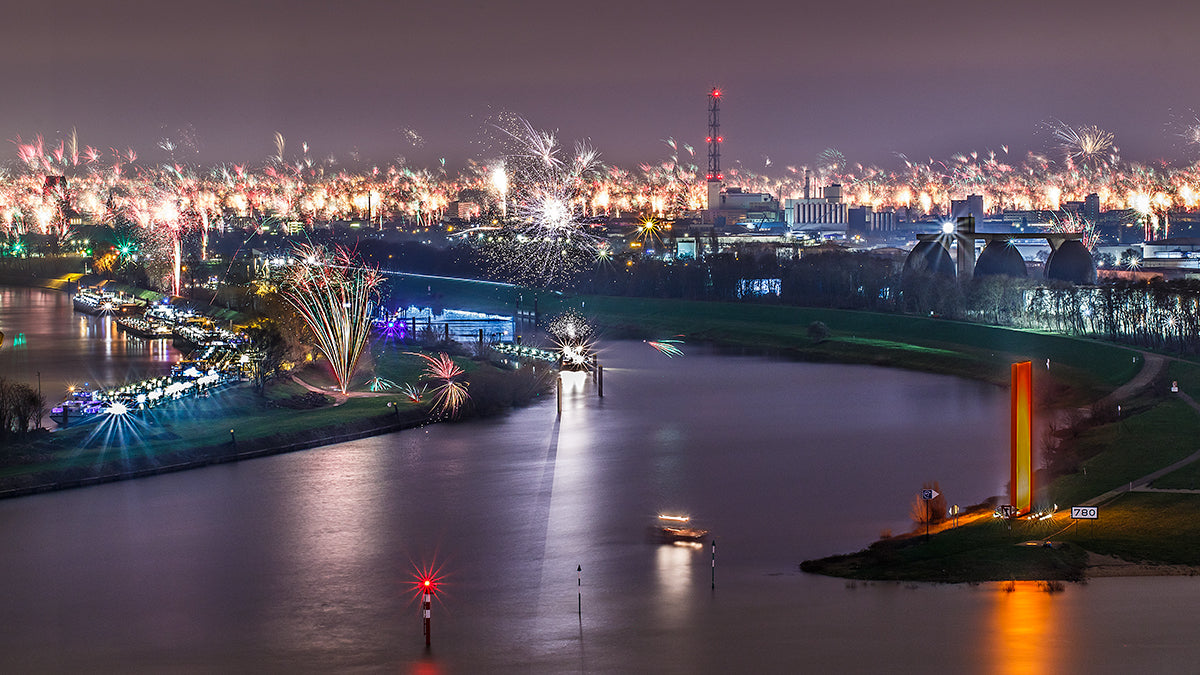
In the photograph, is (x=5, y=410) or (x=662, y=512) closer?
(x=662, y=512)

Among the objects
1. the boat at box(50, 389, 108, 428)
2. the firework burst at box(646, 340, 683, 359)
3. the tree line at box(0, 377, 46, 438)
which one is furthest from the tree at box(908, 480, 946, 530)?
the firework burst at box(646, 340, 683, 359)

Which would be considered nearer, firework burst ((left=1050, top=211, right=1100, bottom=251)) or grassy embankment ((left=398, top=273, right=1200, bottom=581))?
grassy embankment ((left=398, top=273, right=1200, bottom=581))

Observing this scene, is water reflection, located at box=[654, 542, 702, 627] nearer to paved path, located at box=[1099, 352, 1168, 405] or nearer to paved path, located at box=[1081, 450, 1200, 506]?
paved path, located at box=[1081, 450, 1200, 506]

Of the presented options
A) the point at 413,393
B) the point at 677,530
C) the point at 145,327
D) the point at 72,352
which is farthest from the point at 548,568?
the point at 145,327

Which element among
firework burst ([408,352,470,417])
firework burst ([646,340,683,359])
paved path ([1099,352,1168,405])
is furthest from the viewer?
firework burst ([646,340,683,359])

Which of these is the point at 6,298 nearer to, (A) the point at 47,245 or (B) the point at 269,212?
(A) the point at 47,245

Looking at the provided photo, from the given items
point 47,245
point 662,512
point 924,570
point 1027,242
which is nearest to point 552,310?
point 1027,242

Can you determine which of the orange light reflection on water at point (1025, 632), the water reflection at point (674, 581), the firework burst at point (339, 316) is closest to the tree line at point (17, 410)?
the firework burst at point (339, 316)
